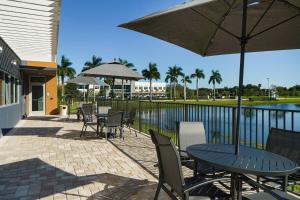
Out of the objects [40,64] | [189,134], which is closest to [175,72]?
[40,64]

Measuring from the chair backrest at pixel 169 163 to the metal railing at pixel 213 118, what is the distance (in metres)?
1.57

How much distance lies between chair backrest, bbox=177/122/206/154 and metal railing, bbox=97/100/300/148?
1.61 feet

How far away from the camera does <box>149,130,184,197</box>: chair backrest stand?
2.19 m

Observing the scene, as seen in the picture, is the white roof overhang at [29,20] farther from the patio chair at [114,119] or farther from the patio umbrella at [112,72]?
the patio chair at [114,119]

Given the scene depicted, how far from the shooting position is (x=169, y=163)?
2361 mm

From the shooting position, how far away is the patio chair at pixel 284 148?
2.76 m

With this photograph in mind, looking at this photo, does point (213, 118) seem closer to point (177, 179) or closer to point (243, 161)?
point (243, 161)

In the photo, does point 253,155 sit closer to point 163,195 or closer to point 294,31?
point 163,195

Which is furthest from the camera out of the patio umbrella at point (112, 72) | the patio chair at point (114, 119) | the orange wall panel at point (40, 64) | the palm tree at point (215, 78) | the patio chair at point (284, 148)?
the palm tree at point (215, 78)

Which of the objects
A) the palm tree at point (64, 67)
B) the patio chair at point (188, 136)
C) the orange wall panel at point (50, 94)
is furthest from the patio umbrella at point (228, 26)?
the palm tree at point (64, 67)

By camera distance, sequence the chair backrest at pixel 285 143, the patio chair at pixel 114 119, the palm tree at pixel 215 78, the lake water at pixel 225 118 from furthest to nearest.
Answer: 1. the palm tree at pixel 215 78
2. the patio chair at pixel 114 119
3. the lake water at pixel 225 118
4. the chair backrest at pixel 285 143

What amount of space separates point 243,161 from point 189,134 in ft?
4.02

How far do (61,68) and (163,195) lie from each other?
173ft

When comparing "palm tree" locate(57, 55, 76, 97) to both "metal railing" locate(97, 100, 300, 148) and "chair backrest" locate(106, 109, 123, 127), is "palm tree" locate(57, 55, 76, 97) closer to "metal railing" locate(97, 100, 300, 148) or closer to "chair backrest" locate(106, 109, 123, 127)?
"metal railing" locate(97, 100, 300, 148)
